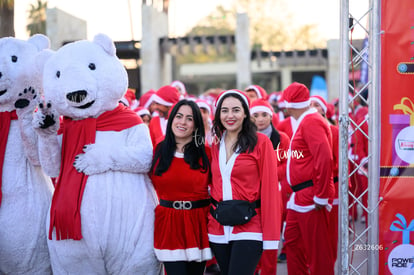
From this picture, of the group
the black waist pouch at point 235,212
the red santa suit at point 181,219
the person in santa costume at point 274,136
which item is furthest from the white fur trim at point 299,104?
the black waist pouch at point 235,212

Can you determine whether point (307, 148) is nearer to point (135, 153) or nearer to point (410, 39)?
point (410, 39)

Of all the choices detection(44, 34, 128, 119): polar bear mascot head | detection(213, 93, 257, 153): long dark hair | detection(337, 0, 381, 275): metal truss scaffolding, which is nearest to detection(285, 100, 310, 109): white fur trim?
detection(337, 0, 381, 275): metal truss scaffolding

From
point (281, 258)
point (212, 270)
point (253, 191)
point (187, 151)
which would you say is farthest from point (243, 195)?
point (281, 258)

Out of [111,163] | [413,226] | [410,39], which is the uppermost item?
[410,39]

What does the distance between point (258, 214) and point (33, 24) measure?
20.3m

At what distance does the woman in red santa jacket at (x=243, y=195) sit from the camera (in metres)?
4.37

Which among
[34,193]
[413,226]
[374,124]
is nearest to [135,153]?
[34,193]

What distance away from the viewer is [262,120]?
6961 mm

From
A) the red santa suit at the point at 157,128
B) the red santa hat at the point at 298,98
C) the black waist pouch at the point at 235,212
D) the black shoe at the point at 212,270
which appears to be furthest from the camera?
the red santa suit at the point at 157,128

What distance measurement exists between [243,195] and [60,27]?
550 inches

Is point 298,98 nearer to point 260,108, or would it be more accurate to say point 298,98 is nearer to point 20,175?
point 260,108

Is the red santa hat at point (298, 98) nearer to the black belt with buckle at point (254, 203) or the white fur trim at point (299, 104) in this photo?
the white fur trim at point (299, 104)

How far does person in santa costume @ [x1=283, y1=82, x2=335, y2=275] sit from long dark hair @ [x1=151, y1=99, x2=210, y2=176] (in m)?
1.43

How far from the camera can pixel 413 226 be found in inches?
186
